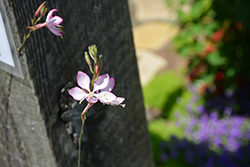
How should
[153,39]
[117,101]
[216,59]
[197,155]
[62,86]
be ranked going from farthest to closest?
[153,39], [216,59], [197,155], [62,86], [117,101]

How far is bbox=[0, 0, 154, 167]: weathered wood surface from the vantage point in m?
0.64

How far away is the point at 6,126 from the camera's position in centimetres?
79

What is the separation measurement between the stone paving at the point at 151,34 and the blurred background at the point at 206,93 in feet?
0.61

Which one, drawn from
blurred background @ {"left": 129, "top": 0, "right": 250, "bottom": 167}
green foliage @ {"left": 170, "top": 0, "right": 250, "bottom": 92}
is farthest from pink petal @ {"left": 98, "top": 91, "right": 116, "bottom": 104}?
green foliage @ {"left": 170, "top": 0, "right": 250, "bottom": 92}

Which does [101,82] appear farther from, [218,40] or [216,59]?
[218,40]

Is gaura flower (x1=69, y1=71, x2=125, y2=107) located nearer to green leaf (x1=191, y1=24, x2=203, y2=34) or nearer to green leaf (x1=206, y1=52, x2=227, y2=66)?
green leaf (x1=191, y1=24, x2=203, y2=34)

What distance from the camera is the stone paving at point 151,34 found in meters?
4.11

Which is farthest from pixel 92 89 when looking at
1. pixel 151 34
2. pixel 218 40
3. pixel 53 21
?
pixel 151 34

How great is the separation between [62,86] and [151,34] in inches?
161

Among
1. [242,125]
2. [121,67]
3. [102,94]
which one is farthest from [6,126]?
[242,125]

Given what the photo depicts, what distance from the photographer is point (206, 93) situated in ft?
11.2

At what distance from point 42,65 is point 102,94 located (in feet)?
0.78

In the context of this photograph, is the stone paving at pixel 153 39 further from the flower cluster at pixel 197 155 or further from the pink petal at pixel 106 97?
the pink petal at pixel 106 97

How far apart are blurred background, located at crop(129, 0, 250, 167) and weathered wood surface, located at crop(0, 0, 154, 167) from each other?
173 cm
